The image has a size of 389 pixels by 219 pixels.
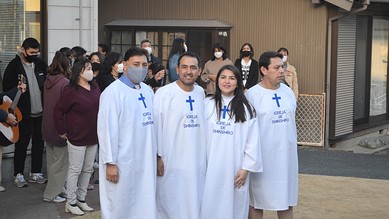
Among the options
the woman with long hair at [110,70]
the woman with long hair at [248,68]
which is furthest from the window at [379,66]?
the woman with long hair at [110,70]

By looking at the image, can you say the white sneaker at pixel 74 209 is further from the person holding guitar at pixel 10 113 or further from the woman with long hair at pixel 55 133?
the person holding guitar at pixel 10 113

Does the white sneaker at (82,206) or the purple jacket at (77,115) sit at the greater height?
the purple jacket at (77,115)

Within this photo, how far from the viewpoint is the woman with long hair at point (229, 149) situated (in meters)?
6.74

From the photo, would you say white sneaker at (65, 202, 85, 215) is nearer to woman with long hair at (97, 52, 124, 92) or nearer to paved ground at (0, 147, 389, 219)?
paved ground at (0, 147, 389, 219)

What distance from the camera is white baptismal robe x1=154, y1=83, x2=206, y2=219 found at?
6.77 metres

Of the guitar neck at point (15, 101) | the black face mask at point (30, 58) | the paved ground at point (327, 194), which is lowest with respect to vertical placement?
the paved ground at point (327, 194)

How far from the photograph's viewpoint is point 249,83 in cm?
1347

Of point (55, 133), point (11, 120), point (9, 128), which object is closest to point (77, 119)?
point (55, 133)

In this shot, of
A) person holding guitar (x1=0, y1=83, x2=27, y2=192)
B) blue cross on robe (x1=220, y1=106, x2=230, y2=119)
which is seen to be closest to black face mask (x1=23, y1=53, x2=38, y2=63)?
person holding guitar (x1=0, y1=83, x2=27, y2=192)

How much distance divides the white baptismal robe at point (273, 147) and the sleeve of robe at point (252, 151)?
28cm

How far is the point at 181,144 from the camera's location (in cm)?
677

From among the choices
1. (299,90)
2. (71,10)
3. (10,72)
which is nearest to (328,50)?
(299,90)

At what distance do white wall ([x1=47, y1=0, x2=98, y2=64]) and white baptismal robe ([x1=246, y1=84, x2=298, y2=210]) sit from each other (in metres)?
4.71

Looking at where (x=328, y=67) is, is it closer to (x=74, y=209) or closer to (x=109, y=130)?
(x=74, y=209)
